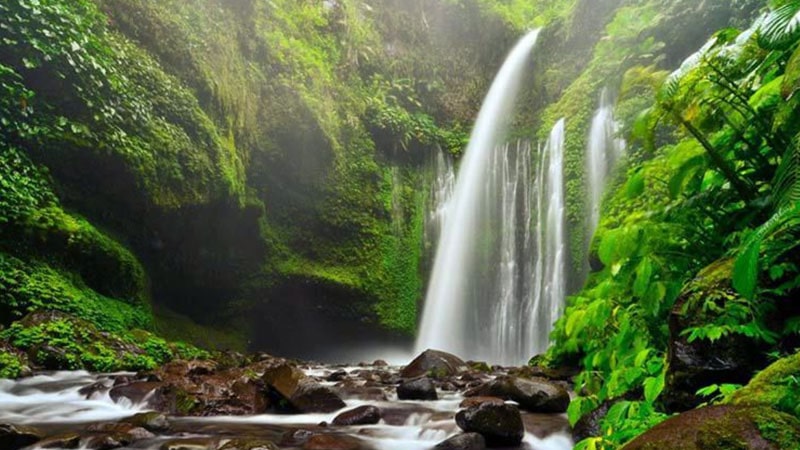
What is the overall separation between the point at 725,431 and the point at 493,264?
45.0 feet

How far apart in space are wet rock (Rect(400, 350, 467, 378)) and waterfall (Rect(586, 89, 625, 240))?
230 inches

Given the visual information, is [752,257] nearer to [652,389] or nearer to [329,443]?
[652,389]

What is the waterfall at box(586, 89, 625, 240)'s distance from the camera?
42.7 ft

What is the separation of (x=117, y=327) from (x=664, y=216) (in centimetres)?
913

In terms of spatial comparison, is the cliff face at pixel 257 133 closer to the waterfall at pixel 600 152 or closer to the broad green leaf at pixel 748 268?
the waterfall at pixel 600 152

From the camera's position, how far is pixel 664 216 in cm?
316

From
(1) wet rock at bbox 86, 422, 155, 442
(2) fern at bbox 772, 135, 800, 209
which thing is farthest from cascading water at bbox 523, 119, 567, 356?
(2) fern at bbox 772, 135, 800, 209

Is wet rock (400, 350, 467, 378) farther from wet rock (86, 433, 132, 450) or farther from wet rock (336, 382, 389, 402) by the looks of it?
wet rock (86, 433, 132, 450)

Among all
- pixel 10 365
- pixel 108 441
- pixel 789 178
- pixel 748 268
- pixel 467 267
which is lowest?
pixel 108 441

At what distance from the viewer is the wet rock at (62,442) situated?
4254 mm

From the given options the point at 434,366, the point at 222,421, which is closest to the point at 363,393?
the point at 222,421

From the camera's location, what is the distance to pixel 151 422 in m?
4.85

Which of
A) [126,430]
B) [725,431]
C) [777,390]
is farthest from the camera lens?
[126,430]

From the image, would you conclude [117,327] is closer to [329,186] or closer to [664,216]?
[329,186]
